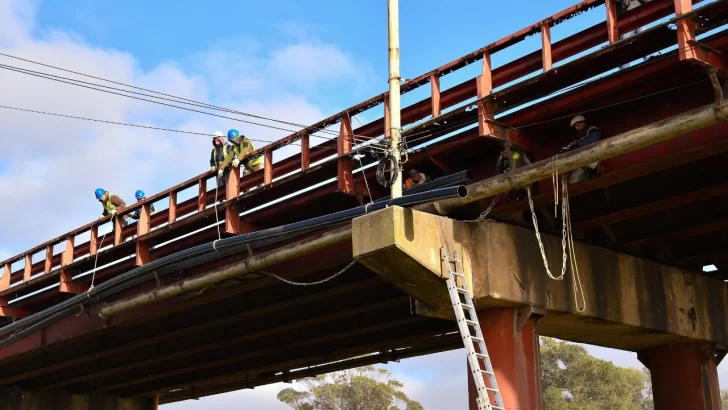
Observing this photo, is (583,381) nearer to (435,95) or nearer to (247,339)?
(247,339)

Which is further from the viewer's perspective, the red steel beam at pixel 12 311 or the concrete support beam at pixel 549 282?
the red steel beam at pixel 12 311

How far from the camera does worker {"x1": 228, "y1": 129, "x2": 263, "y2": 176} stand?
19.4 meters

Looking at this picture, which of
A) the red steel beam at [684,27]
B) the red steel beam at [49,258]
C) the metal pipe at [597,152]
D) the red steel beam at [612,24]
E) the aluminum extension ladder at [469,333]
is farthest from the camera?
the red steel beam at [49,258]

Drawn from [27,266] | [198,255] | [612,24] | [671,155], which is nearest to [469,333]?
[671,155]

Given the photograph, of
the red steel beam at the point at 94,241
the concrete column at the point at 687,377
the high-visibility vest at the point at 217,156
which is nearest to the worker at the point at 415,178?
the high-visibility vest at the point at 217,156

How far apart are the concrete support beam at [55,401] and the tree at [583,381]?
4428 centimetres

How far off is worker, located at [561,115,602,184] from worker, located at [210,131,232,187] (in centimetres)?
755

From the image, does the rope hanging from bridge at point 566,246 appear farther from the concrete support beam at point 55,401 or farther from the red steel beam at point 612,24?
the concrete support beam at point 55,401

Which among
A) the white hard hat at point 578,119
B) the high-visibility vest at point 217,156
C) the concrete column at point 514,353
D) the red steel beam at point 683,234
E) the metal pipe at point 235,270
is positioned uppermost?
the high-visibility vest at point 217,156

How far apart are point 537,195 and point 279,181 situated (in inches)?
193

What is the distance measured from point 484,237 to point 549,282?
1.51 meters

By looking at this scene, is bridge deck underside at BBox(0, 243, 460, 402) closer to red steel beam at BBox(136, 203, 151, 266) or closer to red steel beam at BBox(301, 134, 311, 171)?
red steel beam at BBox(136, 203, 151, 266)

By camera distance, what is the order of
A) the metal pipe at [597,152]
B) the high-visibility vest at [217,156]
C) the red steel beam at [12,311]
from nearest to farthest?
1. the metal pipe at [597,152]
2. the high-visibility vest at [217,156]
3. the red steel beam at [12,311]

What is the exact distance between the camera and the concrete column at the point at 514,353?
15.2 meters
